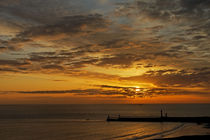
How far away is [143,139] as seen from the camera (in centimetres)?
3938

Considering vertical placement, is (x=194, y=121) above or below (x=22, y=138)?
above

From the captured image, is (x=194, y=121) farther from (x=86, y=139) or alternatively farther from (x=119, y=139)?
(x=86, y=139)

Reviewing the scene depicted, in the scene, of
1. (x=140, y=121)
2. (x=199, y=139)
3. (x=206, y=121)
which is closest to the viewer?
(x=199, y=139)

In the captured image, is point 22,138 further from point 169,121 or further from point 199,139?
point 169,121

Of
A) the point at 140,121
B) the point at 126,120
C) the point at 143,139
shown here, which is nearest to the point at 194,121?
the point at 140,121

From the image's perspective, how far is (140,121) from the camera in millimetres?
73500

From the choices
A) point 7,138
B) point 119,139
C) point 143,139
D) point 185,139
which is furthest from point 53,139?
point 185,139

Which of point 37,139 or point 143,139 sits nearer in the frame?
point 143,139

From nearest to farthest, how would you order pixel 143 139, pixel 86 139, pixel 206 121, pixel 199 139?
1. pixel 199 139
2. pixel 143 139
3. pixel 86 139
4. pixel 206 121

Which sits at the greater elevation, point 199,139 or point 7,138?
point 199,139

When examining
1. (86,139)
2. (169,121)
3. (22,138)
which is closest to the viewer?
(86,139)

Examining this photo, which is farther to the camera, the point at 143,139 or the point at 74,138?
the point at 74,138

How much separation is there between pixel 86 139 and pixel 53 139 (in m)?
6.89

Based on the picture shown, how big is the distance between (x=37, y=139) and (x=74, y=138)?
746 centimetres
